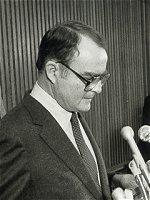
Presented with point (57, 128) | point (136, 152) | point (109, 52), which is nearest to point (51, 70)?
point (57, 128)

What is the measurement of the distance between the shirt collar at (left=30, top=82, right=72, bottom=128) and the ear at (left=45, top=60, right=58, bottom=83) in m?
0.06

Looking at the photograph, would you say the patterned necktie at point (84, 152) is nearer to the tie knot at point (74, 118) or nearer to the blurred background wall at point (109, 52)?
the tie knot at point (74, 118)

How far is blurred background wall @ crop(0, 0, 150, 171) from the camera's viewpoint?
3424 mm

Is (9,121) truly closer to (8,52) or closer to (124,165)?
(8,52)

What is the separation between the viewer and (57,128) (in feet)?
4.35

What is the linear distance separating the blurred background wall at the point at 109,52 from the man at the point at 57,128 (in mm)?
2022

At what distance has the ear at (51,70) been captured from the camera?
140 centimetres

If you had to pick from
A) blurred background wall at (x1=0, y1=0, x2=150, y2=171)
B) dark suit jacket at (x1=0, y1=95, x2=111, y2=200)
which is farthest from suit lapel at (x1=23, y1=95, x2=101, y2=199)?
blurred background wall at (x1=0, y1=0, x2=150, y2=171)

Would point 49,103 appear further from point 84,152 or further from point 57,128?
point 84,152

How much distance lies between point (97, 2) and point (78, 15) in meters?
0.42

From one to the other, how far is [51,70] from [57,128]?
250 millimetres

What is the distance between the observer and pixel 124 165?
4918mm

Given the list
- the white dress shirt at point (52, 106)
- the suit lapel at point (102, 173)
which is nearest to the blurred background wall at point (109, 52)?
the suit lapel at point (102, 173)

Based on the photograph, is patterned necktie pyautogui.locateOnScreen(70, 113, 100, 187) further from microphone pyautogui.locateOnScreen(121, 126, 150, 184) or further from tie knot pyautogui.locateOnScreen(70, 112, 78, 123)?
microphone pyautogui.locateOnScreen(121, 126, 150, 184)
